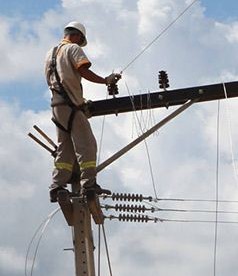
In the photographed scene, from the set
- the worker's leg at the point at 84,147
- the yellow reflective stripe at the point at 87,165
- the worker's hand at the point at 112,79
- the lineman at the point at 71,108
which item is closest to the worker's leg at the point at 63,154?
the lineman at the point at 71,108

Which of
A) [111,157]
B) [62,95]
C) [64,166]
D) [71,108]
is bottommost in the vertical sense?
[64,166]

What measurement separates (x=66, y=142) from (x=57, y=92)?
0.47 meters

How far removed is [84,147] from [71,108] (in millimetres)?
387

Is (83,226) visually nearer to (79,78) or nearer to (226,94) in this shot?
(79,78)

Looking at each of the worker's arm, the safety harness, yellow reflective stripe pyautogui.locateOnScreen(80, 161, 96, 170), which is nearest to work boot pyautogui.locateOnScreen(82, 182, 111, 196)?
yellow reflective stripe pyautogui.locateOnScreen(80, 161, 96, 170)

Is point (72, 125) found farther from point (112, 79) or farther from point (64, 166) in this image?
point (112, 79)

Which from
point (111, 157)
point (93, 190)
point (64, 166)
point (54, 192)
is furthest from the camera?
point (111, 157)

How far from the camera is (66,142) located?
21.0ft

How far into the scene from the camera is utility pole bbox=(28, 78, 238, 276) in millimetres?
6152

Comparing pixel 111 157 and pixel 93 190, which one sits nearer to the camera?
pixel 93 190

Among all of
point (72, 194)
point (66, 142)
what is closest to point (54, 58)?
point (66, 142)

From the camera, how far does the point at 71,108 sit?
6285 millimetres

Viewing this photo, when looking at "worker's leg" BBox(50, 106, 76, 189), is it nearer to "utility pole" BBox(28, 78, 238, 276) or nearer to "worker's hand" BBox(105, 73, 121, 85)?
"utility pole" BBox(28, 78, 238, 276)

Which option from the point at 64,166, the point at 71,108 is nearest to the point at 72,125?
the point at 71,108
